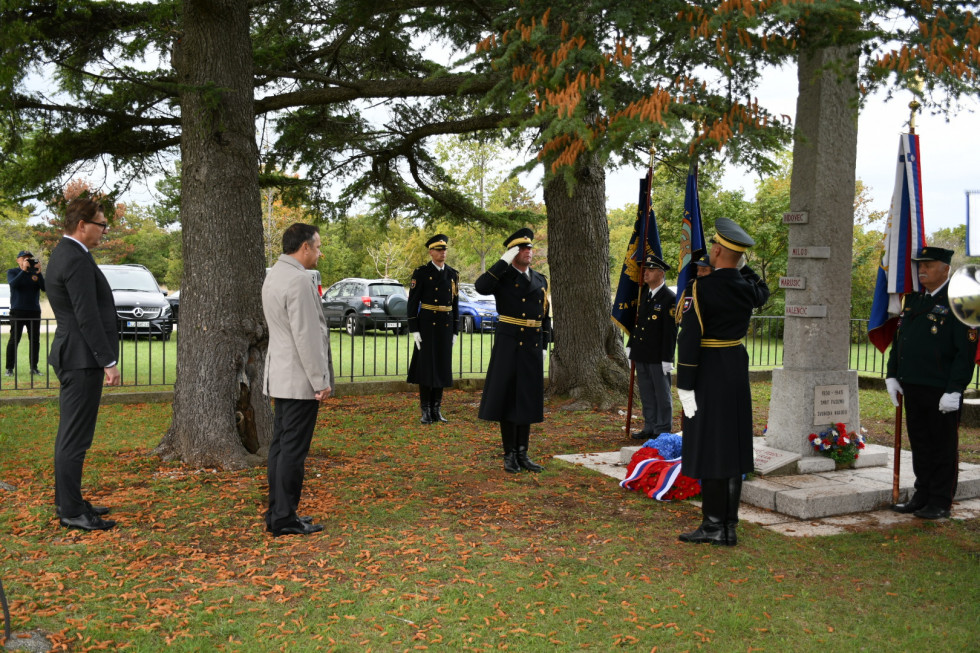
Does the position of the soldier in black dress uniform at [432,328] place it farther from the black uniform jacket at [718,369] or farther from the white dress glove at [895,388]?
the white dress glove at [895,388]

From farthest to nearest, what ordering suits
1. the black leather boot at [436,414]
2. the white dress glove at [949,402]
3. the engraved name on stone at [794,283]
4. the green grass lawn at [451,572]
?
the black leather boot at [436,414], the engraved name on stone at [794,283], the white dress glove at [949,402], the green grass lawn at [451,572]

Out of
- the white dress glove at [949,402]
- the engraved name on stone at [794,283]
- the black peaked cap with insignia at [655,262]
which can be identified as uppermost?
the black peaked cap with insignia at [655,262]

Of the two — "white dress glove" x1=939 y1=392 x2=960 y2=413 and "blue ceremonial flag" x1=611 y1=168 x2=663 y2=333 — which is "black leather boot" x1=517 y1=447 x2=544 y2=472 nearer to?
"blue ceremonial flag" x1=611 y1=168 x2=663 y2=333

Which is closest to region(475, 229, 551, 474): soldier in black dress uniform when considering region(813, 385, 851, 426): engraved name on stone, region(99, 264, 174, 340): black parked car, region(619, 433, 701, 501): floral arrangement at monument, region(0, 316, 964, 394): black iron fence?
region(619, 433, 701, 501): floral arrangement at monument

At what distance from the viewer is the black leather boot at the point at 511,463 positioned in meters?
7.35

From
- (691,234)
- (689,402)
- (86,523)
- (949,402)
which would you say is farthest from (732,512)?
(86,523)

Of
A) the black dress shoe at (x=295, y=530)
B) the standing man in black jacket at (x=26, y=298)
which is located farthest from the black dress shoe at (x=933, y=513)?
the standing man in black jacket at (x=26, y=298)

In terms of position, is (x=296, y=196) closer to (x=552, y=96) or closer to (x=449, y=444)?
(x=449, y=444)

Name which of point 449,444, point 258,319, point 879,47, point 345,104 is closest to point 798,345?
point 879,47

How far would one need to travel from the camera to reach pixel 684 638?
3.91 m

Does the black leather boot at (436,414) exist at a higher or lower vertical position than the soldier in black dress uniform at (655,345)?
lower

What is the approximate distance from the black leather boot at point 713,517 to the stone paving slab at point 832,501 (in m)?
0.62

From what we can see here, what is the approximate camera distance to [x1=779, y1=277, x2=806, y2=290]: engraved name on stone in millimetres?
7168

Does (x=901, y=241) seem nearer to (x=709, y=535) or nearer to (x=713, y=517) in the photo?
(x=713, y=517)
